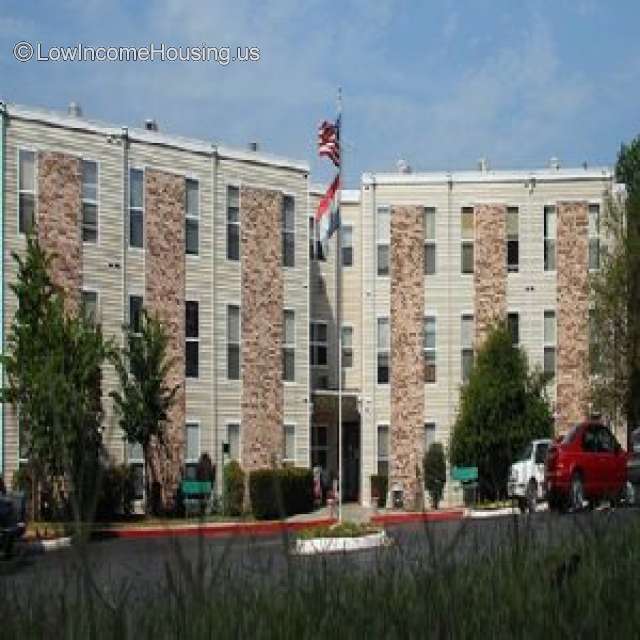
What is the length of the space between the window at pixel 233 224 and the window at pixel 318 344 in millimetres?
6691

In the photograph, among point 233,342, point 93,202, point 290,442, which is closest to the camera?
point 93,202

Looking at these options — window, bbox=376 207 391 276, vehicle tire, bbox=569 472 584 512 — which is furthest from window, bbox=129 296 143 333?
vehicle tire, bbox=569 472 584 512

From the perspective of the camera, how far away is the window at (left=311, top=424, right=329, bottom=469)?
177 feet

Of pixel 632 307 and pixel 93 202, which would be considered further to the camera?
pixel 632 307

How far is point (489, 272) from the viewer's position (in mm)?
53219

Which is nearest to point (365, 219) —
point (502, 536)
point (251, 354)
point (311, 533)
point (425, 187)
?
point (425, 187)

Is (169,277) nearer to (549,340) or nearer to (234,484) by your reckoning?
(234,484)

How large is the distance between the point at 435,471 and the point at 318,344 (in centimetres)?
851

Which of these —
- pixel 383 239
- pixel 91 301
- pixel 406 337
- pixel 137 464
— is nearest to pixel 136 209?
pixel 91 301

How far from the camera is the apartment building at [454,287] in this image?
5303 centimetres

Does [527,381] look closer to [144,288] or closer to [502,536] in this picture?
[144,288]

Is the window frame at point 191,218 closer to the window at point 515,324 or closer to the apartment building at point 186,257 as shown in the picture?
the apartment building at point 186,257

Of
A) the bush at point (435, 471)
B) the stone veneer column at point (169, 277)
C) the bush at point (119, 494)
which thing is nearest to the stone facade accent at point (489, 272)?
the bush at point (435, 471)

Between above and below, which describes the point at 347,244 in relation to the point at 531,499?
above
